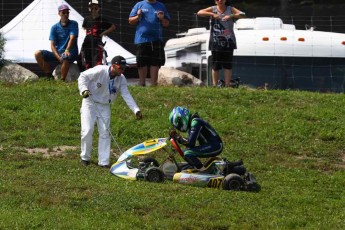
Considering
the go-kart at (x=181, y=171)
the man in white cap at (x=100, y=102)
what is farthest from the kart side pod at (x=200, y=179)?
the man in white cap at (x=100, y=102)

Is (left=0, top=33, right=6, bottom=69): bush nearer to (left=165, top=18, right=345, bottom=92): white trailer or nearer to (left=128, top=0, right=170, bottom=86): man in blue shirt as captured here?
(left=128, top=0, right=170, bottom=86): man in blue shirt

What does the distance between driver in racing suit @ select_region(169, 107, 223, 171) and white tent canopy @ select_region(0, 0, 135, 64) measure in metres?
9.89

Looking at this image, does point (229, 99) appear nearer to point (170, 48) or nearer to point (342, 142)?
point (342, 142)

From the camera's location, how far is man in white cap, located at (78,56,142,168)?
48.2 feet

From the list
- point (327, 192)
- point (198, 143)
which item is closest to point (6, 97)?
point (198, 143)

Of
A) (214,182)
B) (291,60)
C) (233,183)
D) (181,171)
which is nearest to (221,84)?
(291,60)

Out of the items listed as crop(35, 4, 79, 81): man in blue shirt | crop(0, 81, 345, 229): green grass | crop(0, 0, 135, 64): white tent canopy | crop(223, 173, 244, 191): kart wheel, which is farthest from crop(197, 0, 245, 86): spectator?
crop(223, 173, 244, 191): kart wheel

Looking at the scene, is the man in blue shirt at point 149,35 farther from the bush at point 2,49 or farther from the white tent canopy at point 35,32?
the white tent canopy at point 35,32

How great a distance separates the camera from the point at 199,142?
1397 centimetres

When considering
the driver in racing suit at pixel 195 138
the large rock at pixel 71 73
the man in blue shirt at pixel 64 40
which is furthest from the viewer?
the large rock at pixel 71 73

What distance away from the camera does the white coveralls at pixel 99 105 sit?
14.7m

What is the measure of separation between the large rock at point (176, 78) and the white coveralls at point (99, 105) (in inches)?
266

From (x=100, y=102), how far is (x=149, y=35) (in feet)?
17.3

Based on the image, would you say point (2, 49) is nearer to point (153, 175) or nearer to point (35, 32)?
point (35, 32)
